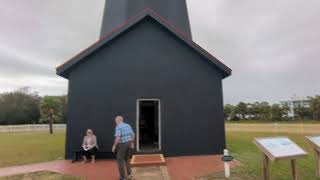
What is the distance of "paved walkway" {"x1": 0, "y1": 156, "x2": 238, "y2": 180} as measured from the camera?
5875 millimetres

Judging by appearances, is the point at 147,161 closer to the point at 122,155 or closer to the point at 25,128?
the point at 122,155

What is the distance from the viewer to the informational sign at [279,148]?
449 cm

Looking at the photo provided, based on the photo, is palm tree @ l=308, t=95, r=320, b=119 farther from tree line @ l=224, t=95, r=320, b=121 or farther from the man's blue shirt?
the man's blue shirt

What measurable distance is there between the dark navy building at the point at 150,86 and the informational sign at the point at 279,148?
387 cm

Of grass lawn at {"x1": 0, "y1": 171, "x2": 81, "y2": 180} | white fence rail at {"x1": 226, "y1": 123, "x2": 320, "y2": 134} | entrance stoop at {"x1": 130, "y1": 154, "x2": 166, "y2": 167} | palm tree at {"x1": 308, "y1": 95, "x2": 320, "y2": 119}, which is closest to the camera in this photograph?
grass lawn at {"x1": 0, "y1": 171, "x2": 81, "y2": 180}

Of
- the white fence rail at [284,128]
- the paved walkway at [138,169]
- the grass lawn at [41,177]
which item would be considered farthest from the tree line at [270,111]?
the grass lawn at [41,177]

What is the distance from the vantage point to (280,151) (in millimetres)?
4578

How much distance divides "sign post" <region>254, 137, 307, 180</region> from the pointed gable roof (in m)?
4.37

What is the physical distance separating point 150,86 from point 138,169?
3.13m

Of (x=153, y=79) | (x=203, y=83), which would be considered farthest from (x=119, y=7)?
(x=203, y=83)

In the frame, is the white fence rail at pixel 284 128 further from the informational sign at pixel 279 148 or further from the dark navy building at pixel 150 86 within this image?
the informational sign at pixel 279 148

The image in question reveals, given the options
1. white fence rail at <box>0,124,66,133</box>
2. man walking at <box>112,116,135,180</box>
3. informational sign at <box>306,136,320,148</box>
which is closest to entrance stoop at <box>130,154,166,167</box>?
man walking at <box>112,116,135,180</box>

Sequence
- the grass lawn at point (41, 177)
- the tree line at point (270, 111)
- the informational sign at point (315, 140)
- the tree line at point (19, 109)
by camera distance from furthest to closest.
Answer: the tree line at point (19, 109) < the tree line at point (270, 111) < the grass lawn at point (41, 177) < the informational sign at point (315, 140)

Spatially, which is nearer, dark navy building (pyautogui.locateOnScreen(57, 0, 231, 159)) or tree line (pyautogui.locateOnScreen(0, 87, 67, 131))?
dark navy building (pyautogui.locateOnScreen(57, 0, 231, 159))
